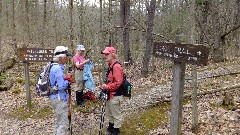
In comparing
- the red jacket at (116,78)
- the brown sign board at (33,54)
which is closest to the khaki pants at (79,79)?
the brown sign board at (33,54)

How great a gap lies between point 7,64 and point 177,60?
15440mm

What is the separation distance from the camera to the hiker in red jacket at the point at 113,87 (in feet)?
21.4

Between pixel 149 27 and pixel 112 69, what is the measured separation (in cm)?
856

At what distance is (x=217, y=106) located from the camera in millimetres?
7930

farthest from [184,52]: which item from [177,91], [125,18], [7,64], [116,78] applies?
[7,64]

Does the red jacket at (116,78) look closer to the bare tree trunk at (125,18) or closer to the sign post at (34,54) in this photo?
the sign post at (34,54)

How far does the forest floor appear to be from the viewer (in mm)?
7023

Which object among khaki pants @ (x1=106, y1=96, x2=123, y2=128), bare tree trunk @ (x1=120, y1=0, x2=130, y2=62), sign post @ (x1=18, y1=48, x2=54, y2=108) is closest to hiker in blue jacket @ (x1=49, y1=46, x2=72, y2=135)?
khaki pants @ (x1=106, y1=96, x2=123, y2=128)

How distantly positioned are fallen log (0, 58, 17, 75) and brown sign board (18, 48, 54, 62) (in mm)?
7281

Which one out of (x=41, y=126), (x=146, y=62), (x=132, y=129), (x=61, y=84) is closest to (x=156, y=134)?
(x=132, y=129)

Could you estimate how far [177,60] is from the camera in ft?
16.8

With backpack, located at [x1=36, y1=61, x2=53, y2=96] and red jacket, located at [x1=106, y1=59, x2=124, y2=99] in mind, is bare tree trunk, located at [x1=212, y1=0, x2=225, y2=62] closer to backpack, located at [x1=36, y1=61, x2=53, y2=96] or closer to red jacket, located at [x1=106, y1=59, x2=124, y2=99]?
red jacket, located at [x1=106, y1=59, x2=124, y2=99]

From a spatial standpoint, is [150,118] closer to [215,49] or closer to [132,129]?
[132,129]

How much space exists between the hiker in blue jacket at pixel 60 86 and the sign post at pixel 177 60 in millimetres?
2119
